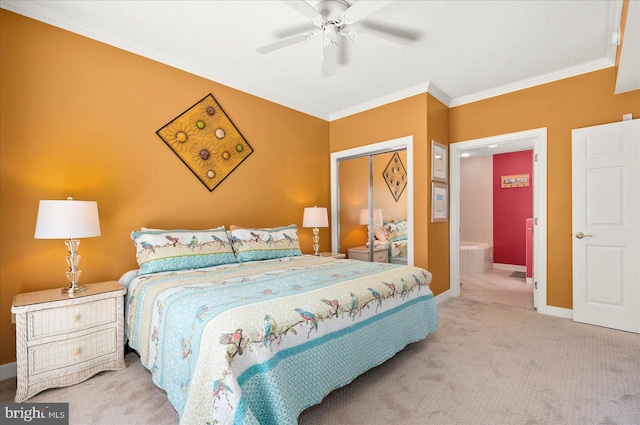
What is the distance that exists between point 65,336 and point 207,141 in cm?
213

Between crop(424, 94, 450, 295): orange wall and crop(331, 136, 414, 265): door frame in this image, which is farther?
crop(331, 136, 414, 265): door frame

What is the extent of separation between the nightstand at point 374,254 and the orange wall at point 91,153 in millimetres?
1726

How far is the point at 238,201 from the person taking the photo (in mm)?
3662

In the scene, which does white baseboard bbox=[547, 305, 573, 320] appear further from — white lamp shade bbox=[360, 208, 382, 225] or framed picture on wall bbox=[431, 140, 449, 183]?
white lamp shade bbox=[360, 208, 382, 225]

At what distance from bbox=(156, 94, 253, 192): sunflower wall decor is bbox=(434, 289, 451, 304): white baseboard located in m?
3.03

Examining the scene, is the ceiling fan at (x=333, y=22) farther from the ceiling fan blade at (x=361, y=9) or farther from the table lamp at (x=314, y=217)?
the table lamp at (x=314, y=217)

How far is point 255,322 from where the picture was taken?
4.83 ft

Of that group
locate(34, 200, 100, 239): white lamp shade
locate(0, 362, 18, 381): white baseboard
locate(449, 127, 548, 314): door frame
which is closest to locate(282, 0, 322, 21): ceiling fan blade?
locate(34, 200, 100, 239): white lamp shade

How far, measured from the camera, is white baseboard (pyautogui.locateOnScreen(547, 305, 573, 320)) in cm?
336

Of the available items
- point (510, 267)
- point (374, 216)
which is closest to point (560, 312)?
point (374, 216)

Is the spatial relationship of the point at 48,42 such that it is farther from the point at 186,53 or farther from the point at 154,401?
the point at 154,401

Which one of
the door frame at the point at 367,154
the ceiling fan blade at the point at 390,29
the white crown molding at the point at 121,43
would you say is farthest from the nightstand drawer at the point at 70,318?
the door frame at the point at 367,154

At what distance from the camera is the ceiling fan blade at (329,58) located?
2369mm

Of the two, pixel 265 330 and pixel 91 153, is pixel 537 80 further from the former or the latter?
pixel 91 153
